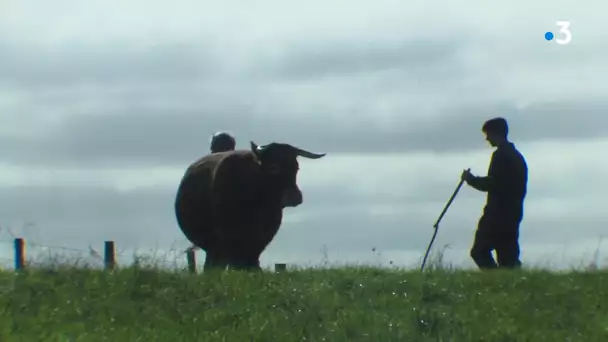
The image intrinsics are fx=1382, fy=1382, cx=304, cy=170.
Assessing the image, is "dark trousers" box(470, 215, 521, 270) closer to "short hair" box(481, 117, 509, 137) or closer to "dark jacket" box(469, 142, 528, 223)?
"dark jacket" box(469, 142, 528, 223)

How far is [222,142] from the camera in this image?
22672 mm

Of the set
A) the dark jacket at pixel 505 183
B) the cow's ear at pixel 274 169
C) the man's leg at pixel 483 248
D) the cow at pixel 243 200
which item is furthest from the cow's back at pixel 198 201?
the dark jacket at pixel 505 183

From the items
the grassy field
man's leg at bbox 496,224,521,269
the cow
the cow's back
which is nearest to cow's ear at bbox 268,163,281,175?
the cow

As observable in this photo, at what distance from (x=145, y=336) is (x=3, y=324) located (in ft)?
3.95

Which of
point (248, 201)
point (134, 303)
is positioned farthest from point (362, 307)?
point (248, 201)

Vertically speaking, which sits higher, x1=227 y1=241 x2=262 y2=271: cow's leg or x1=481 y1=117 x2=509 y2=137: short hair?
x1=481 y1=117 x2=509 y2=137: short hair

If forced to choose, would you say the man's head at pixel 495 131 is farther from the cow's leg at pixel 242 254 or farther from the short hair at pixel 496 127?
the cow's leg at pixel 242 254

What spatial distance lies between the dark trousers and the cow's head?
12.7 ft

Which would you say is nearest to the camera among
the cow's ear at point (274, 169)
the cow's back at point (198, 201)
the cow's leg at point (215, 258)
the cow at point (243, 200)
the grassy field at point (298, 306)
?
the grassy field at point (298, 306)

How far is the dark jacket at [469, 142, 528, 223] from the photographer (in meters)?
16.7

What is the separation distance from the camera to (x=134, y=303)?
13086 millimetres

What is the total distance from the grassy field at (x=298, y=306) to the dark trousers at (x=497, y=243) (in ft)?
5.74

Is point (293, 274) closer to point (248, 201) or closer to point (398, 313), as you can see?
point (398, 313)

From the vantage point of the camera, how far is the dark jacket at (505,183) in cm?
1666
